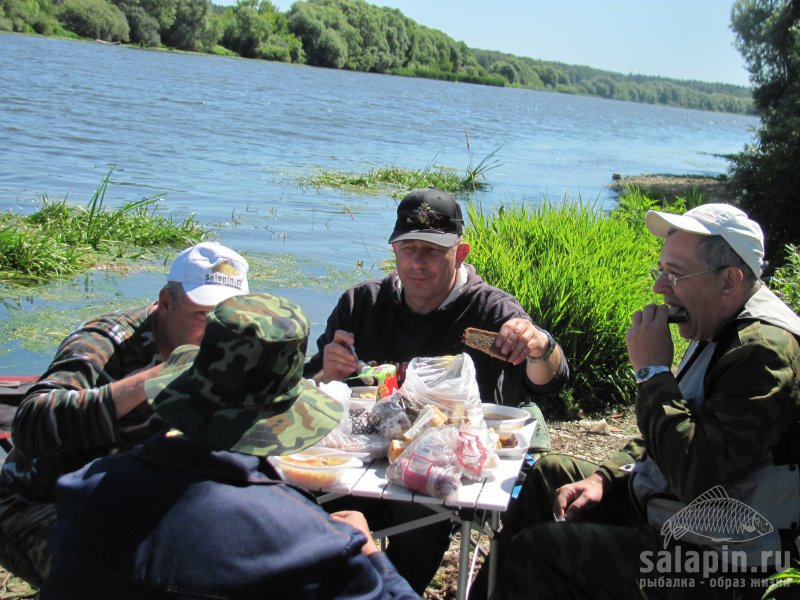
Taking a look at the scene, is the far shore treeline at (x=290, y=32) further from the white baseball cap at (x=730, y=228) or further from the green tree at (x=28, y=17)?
the white baseball cap at (x=730, y=228)

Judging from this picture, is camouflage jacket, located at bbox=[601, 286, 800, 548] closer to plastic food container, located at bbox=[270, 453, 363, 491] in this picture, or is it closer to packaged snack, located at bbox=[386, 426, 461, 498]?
packaged snack, located at bbox=[386, 426, 461, 498]

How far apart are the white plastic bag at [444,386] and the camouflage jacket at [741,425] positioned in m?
0.52

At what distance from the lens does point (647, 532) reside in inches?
101

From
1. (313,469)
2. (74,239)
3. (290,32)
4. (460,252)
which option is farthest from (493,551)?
(290,32)

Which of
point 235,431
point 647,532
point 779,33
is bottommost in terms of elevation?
point 647,532

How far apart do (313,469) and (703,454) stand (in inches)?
41.6

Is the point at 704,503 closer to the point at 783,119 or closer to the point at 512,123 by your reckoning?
the point at 783,119

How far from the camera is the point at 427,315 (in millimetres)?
3674

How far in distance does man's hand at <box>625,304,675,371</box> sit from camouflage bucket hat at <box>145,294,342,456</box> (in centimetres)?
129

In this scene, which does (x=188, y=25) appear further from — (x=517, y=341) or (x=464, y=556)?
(x=464, y=556)

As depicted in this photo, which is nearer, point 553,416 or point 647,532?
point 647,532

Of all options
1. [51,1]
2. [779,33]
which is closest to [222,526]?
[779,33]

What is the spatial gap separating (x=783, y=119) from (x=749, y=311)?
43.4 feet

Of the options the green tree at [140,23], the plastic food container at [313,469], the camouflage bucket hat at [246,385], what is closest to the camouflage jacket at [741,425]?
the plastic food container at [313,469]
